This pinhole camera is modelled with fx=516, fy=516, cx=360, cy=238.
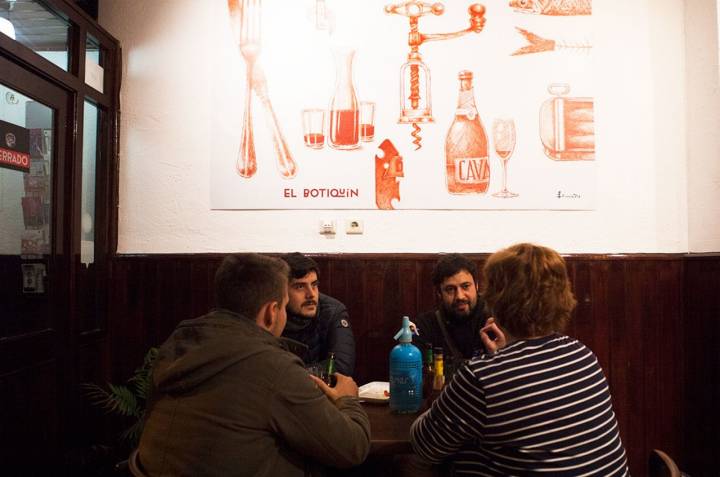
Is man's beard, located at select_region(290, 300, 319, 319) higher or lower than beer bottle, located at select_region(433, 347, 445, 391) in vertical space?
higher

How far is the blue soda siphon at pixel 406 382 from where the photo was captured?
171 cm

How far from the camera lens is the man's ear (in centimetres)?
135

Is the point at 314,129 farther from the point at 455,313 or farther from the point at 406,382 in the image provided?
the point at 406,382

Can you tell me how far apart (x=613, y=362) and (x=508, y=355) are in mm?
2179

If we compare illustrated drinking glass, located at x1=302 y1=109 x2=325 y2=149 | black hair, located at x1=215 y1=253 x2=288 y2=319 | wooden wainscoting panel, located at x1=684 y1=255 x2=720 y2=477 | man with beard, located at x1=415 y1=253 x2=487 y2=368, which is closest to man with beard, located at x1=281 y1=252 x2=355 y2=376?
man with beard, located at x1=415 y1=253 x2=487 y2=368

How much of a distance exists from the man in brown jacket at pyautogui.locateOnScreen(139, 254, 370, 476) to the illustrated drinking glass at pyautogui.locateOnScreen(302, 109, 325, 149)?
1.97 metres

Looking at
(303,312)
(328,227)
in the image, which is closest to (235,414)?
(303,312)

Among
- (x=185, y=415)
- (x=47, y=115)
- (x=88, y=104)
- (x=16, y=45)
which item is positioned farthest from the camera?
(x=88, y=104)

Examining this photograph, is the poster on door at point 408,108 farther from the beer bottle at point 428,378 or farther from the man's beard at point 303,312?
the beer bottle at point 428,378

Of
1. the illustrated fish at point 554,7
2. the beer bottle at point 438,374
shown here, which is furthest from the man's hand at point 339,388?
the illustrated fish at point 554,7

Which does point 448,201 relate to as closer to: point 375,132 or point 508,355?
point 375,132

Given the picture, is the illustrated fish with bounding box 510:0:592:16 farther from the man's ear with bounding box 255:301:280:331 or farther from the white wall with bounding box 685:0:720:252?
the man's ear with bounding box 255:301:280:331

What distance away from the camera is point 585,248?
304cm

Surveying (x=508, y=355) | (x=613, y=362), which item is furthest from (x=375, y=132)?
(x=508, y=355)
